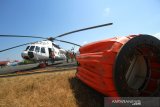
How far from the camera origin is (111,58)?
368 cm

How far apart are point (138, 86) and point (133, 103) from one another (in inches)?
34.4

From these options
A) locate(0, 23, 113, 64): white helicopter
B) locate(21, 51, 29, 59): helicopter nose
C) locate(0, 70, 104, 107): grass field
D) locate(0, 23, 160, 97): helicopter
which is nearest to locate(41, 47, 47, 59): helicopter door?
locate(0, 23, 113, 64): white helicopter

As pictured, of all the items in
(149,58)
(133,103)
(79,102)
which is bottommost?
(79,102)

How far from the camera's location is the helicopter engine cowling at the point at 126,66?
3619 mm

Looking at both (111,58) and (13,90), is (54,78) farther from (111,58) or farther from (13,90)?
(111,58)

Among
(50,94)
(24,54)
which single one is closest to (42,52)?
(24,54)

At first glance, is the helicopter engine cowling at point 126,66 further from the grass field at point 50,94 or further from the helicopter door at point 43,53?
the helicopter door at point 43,53

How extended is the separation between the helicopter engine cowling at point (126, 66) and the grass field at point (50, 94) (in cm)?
62

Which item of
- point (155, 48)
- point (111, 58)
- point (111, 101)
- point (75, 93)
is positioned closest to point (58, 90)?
point (75, 93)

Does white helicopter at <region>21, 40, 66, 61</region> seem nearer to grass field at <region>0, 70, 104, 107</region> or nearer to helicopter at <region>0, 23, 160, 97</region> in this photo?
grass field at <region>0, 70, 104, 107</region>

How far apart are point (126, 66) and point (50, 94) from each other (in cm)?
280

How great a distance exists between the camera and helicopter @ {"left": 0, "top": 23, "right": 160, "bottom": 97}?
3621mm

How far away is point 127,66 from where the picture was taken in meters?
3.74

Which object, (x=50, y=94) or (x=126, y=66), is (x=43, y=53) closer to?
(x=50, y=94)
